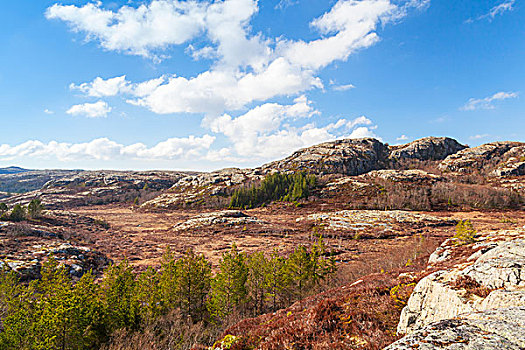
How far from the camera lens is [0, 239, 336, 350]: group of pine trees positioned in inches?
442

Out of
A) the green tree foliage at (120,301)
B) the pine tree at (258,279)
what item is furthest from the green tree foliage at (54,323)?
the pine tree at (258,279)

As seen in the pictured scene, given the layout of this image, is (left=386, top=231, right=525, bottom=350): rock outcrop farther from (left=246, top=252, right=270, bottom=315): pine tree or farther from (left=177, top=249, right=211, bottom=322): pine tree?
Result: (left=246, top=252, right=270, bottom=315): pine tree

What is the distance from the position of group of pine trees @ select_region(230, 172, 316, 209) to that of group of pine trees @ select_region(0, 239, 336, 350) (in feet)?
348

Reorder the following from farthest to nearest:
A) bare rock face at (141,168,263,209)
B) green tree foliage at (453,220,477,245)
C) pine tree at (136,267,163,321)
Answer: bare rock face at (141,168,263,209) < green tree foliage at (453,220,477,245) < pine tree at (136,267,163,321)

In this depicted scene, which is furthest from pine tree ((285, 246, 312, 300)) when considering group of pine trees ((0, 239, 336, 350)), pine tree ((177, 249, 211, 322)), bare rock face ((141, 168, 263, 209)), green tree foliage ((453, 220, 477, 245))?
bare rock face ((141, 168, 263, 209))

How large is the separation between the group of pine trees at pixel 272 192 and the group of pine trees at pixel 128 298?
4181 inches

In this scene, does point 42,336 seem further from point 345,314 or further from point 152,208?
point 152,208

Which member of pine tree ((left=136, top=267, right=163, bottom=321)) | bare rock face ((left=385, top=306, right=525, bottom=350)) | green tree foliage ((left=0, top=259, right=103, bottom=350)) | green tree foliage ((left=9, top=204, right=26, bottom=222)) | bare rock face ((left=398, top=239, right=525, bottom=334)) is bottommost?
green tree foliage ((left=9, top=204, right=26, bottom=222))

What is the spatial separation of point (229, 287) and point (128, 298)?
8.15 meters

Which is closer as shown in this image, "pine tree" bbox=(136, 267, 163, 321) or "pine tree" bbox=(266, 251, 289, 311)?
"pine tree" bbox=(136, 267, 163, 321)

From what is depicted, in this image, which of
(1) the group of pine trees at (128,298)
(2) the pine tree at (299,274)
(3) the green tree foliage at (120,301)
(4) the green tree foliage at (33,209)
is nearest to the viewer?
(1) the group of pine trees at (128,298)

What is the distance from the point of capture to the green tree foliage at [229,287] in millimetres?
19016

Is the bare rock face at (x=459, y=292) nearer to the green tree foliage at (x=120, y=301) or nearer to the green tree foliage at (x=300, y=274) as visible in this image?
the green tree foliage at (x=120, y=301)

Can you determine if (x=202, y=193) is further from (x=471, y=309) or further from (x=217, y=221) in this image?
(x=471, y=309)
